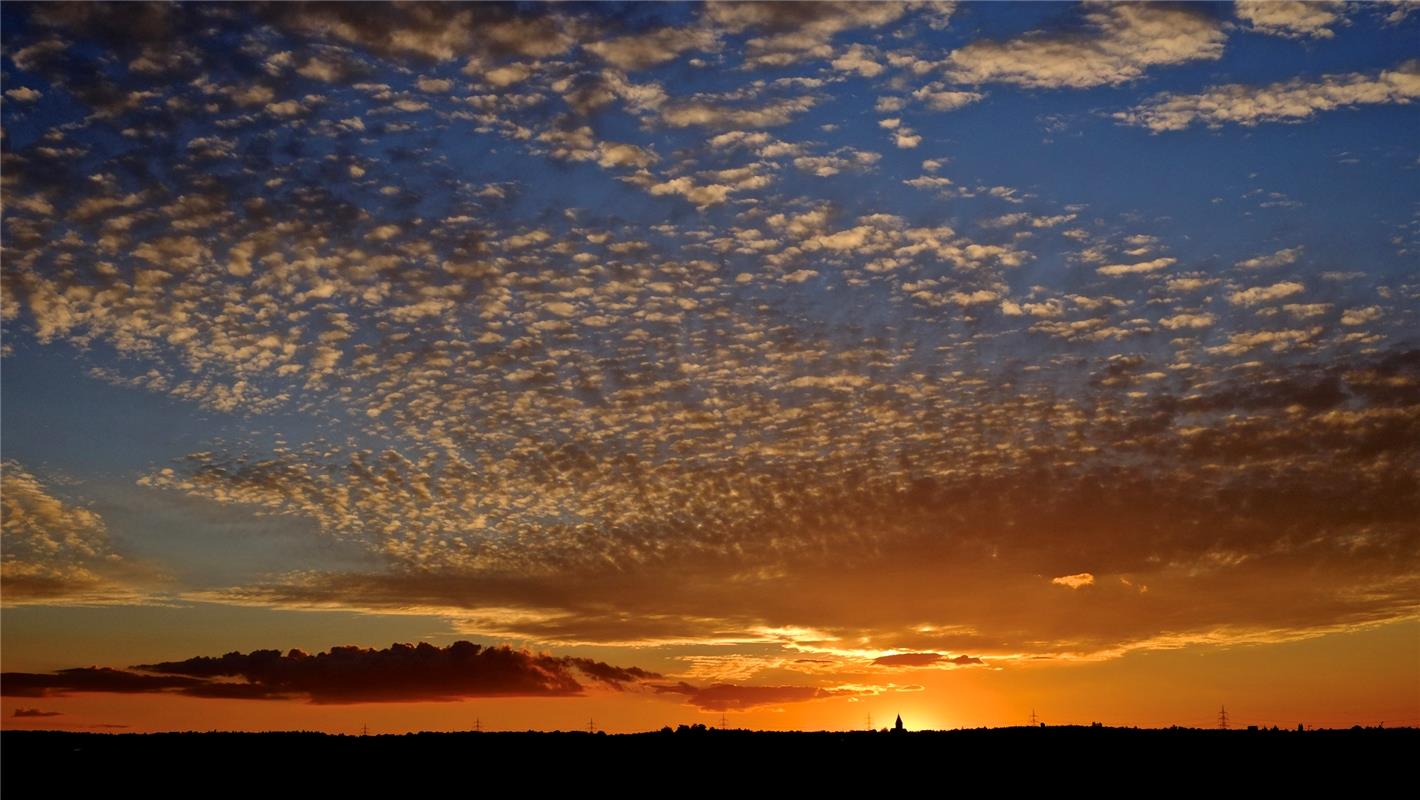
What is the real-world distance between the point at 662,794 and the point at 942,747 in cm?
3704

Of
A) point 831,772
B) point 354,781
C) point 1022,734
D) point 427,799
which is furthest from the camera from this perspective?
point 1022,734

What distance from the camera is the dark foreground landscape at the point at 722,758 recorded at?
87.3 metres

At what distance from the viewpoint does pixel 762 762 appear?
96438mm

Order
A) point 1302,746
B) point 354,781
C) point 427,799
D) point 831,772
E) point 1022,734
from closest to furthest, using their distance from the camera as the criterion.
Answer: point 427,799 < point 354,781 < point 831,772 < point 1302,746 < point 1022,734

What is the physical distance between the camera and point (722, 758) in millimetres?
100125

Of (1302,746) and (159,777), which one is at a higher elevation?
(1302,746)

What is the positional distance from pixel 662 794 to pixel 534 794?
8.17 metres

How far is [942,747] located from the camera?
10931 cm

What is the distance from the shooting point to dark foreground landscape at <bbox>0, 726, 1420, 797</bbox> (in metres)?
87.3

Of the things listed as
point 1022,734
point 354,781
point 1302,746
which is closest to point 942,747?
point 1022,734

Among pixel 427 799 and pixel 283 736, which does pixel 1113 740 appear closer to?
pixel 427 799

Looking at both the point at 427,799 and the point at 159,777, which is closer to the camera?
the point at 427,799

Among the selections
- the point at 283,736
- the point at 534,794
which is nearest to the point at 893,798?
the point at 534,794

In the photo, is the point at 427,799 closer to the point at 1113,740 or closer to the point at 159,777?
the point at 159,777
